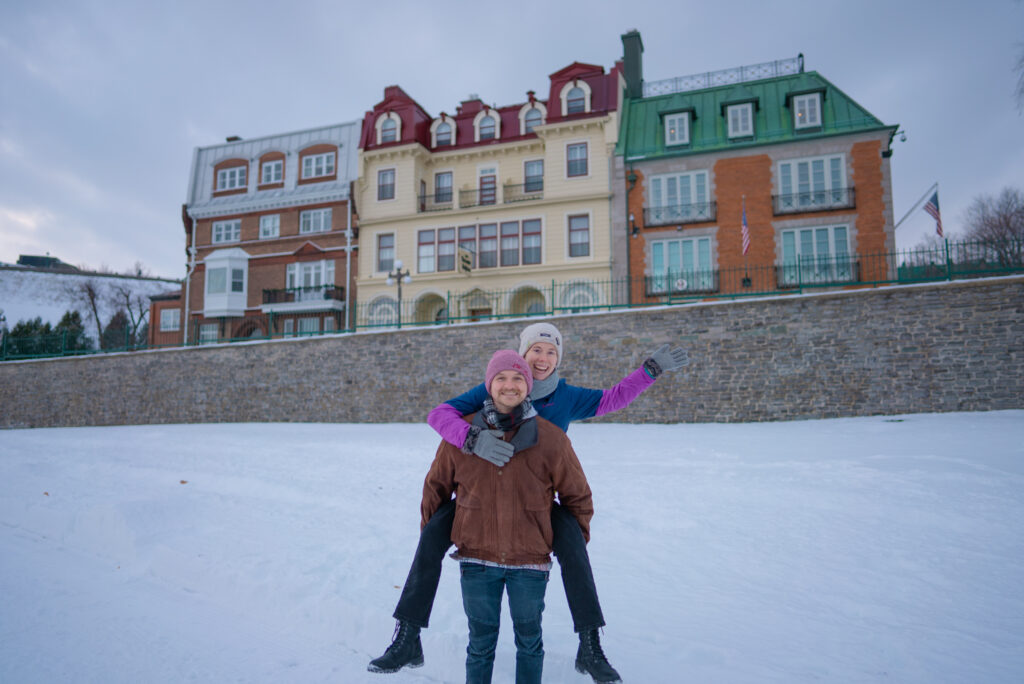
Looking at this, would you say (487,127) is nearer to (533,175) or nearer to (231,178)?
(533,175)

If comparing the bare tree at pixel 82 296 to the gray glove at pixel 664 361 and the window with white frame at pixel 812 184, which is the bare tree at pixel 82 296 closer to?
the window with white frame at pixel 812 184

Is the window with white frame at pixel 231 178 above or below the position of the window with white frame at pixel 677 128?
above

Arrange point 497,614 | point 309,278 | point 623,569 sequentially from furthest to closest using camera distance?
point 309,278 → point 623,569 → point 497,614

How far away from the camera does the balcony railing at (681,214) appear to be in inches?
789

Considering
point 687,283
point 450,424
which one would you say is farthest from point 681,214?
point 450,424

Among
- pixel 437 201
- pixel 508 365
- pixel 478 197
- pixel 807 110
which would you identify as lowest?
pixel 508 365

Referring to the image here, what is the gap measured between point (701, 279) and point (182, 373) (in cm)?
1814

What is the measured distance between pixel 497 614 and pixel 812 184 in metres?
20.8

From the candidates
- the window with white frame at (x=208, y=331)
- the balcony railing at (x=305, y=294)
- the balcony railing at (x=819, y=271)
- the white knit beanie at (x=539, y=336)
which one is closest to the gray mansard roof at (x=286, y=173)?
the balcony railing at (x=305, y=294)

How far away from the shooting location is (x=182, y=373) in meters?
18.8

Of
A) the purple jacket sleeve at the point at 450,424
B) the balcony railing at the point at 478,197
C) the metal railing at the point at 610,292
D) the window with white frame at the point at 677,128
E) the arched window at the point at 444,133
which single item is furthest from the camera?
the arched window at the point at 444,133

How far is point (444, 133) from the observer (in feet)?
82.0

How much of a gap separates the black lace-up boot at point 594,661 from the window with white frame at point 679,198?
19334 mm

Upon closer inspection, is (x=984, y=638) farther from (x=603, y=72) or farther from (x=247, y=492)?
(x=603, y=72)
